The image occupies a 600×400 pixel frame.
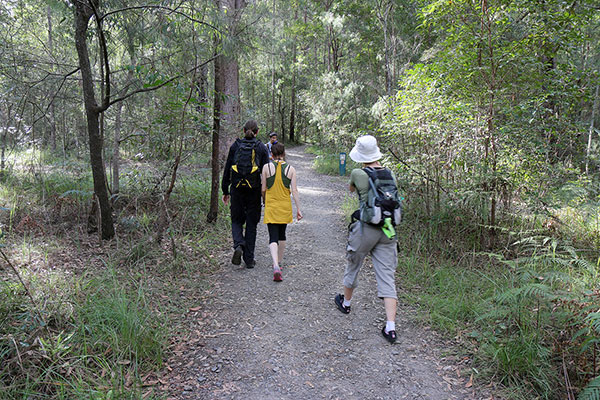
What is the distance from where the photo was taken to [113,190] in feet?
24.1

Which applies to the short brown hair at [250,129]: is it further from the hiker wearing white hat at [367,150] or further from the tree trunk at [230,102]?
the tree trunk at [230,102]

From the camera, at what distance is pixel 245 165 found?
4.91m

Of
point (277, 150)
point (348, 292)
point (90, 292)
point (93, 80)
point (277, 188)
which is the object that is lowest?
point (348, 292)

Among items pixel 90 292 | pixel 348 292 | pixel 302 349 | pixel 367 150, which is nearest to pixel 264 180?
pixel 367 150

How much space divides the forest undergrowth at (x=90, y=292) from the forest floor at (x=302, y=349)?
33 centimetres

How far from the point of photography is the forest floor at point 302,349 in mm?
2912

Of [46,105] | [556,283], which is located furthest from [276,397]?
[46,105]

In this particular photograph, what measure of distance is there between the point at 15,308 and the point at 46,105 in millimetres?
4777

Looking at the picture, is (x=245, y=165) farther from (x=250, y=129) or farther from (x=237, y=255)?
(x=237, y=255)

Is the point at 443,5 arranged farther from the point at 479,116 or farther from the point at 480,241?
the point at 480,241

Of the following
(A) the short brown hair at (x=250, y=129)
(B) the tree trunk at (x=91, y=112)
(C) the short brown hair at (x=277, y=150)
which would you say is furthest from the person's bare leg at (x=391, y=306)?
(B) the tree trunk at (x=91, y=112)

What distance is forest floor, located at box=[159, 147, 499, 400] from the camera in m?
2.91

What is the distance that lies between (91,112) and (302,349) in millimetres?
4421

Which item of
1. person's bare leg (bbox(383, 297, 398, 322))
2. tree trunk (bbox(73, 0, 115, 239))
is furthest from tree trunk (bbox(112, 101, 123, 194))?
person's bare leg (bbox(383, 297, 398, 322))
